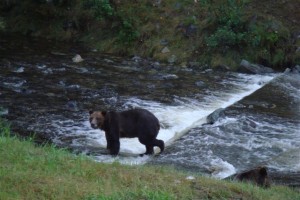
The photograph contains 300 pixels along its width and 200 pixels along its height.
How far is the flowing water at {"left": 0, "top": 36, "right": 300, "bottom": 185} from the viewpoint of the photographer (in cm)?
1120

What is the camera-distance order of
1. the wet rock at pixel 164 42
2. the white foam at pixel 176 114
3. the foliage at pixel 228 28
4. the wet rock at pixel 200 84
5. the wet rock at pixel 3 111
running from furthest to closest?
the wet rock at pixel 164 42 < the foliage at pixel 228 28 < the wet rock at pixel 200 84 < the wet rock at pixel 3 111 < the white foam at pixel 176 114

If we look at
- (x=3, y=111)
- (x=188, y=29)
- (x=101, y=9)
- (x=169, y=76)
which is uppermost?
(x=101, y=9)

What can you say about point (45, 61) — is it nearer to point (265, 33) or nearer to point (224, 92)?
point (224, 92)

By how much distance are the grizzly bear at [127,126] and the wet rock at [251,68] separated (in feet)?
31.4

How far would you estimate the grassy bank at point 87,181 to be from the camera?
5716mm

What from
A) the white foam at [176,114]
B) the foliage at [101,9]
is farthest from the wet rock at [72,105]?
the foliage at [101,9]

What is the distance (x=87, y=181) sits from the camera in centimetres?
632

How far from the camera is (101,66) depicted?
64.1ft

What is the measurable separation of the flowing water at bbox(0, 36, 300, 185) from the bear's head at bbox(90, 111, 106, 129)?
542 mm

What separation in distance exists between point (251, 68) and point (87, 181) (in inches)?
573

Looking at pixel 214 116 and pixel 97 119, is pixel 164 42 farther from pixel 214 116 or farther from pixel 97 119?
pixel 97 119

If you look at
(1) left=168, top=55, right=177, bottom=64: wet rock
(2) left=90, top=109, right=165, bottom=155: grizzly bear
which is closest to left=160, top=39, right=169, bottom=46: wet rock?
(1) left=168, top=55, right=177, bottom=64: wet rock

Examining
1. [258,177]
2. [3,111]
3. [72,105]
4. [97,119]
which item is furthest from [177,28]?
[258,177]

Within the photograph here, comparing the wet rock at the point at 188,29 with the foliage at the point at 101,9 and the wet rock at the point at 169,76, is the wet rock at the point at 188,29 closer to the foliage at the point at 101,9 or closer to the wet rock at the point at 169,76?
→ the foliage at the point at 101,9
